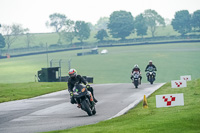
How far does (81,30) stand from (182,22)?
37089mm

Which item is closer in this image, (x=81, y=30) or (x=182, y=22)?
(x=182, y=22)

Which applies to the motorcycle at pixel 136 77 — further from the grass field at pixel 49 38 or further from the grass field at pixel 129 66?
the grass field at pixel 49 38

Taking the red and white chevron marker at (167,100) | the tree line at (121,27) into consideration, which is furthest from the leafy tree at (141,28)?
the red and white chevron marker at (167,100)

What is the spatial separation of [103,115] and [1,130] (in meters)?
4.01

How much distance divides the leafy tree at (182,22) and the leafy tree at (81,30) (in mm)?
32662

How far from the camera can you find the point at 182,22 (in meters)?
169

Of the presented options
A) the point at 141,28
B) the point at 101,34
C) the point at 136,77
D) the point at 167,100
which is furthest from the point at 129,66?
the point at 141,28

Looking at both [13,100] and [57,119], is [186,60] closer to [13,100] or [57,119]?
[13,100]

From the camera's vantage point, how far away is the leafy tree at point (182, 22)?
166625mm

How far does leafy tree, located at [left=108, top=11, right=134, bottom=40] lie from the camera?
Result: 168 metres

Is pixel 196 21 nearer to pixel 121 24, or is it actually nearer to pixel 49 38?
pixel 121 24

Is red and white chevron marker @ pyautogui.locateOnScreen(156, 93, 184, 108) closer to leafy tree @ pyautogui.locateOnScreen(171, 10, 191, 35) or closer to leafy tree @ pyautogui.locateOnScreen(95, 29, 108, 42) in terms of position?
leafy tree @ pyautogui.locateOnScreen(95, 29, 108, 42)

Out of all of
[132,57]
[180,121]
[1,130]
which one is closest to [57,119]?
[1,130]

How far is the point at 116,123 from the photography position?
12.7 metres
